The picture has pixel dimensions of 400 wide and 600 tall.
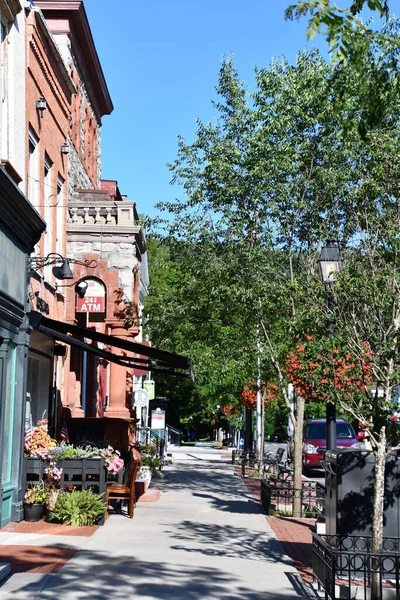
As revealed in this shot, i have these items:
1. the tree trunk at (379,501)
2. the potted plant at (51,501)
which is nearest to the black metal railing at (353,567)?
the tree trunk at (379,501)

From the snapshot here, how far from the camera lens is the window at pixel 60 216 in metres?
20.1

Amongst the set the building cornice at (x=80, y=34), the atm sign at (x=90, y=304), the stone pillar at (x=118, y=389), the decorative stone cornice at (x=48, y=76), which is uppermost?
the building cornice at (x=80, y=34)

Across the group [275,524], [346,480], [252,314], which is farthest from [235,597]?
[252,314]

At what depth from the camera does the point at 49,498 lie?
14.1 metres

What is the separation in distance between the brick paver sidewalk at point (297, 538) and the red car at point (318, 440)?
42.4ft

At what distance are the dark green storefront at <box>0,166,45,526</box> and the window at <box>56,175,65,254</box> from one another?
17.4 ft

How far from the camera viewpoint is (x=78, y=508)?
13.8 m

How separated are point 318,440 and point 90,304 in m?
13.5

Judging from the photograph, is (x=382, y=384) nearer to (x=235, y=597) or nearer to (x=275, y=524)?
(x=235, y=597)

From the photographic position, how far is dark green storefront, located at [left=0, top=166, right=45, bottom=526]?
519 inches

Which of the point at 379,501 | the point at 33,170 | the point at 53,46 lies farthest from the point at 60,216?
the point at 379,501

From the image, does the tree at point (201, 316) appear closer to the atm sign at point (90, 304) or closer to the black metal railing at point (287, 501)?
the atm sign at point (90, 304)

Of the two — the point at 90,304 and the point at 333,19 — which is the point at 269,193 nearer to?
Result: the point at 90,304

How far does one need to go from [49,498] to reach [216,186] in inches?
322
